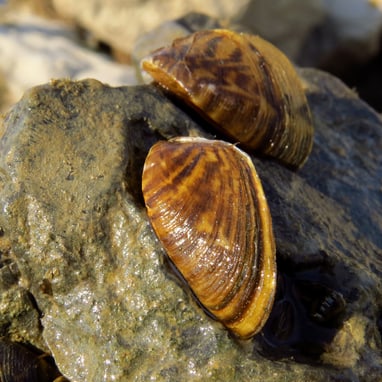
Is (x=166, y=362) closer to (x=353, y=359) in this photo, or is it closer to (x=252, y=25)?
(x=353, y=359)

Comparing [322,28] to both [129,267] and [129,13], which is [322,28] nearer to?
[129,13]

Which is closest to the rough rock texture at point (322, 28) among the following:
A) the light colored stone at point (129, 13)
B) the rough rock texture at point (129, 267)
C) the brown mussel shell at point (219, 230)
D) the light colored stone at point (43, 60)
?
the light colored stone at point (129, 13)

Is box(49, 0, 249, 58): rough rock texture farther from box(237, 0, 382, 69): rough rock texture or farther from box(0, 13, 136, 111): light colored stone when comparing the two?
box(237, 0, 382, 69): rough rock texture

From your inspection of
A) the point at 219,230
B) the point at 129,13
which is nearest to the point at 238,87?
the point at 219,230

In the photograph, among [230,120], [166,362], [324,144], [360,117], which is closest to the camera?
[166,362]

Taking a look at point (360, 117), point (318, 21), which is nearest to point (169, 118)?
point (360, 117)

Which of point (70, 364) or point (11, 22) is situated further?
point (11, 22)
